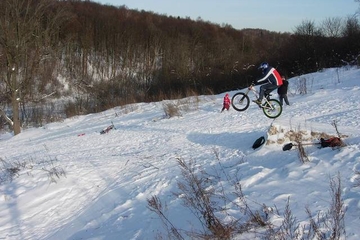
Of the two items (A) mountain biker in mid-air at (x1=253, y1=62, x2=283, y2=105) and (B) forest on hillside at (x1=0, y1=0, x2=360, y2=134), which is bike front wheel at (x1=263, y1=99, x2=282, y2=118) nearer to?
(A) mountain biker in mid-air at (x1=253, y1=62, x2=283, y2=105)

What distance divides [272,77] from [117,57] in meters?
33.6

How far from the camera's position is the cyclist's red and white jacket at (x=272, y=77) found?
35.2ft

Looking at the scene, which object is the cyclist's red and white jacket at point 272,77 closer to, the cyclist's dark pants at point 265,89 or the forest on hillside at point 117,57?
the cyclist's dark pants at point 265,89

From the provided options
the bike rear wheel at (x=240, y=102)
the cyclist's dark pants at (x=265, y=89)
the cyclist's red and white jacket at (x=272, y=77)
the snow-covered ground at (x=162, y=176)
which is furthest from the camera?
the bike rear wheel at (x=240, y=102)

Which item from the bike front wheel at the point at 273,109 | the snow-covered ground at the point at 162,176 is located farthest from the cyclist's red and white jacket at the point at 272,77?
the snow-covered ground at the point at 162,176

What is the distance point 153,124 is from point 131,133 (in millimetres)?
1372

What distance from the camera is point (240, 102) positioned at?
41.5 ft

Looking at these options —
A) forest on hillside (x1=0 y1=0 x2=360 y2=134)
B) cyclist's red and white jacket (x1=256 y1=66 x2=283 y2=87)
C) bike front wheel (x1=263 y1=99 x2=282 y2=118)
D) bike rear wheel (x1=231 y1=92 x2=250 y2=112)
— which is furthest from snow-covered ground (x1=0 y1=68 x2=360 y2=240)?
forest on hillside (x1=0 y1=0 x2=360 y2=134)

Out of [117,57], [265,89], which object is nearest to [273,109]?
[265,89]

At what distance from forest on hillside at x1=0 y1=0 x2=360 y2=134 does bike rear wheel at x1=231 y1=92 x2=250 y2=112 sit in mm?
8786

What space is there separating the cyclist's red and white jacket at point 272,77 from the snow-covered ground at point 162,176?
1.09 m

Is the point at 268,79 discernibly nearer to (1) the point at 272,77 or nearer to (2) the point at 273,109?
(1) the point at 272,77

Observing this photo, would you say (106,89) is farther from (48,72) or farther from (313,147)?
(313,147)

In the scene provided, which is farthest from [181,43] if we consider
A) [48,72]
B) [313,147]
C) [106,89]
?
[313,147]
